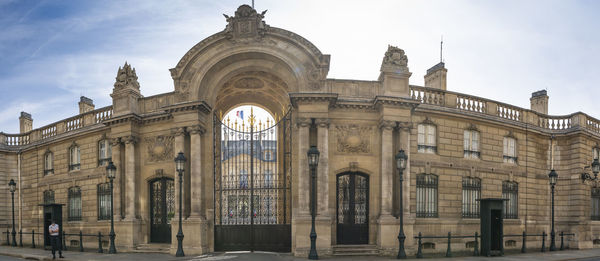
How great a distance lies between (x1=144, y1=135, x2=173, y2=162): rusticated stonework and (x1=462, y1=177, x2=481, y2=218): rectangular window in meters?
15.6

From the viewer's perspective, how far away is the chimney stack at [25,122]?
3300cm

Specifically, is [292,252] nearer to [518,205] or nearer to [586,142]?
[518,205]

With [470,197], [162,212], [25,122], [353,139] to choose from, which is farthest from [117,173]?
[470,197]

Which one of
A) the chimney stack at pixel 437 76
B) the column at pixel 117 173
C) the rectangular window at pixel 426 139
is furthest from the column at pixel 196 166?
the chimney stack at pixel 437 76

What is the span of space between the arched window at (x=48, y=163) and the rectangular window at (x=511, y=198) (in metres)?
28.4

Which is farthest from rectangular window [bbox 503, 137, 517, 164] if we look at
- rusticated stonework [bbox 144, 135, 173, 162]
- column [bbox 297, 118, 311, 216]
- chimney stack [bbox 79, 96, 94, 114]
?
chimney stack [bbox 79, 96, 94, 114]

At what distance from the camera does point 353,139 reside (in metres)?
20.0

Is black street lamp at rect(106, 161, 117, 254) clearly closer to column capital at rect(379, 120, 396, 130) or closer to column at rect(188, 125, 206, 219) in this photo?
column at rect(188, 125, 206, 219)

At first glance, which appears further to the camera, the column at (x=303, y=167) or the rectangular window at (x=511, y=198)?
the rectangular window at (x=511, y=198)

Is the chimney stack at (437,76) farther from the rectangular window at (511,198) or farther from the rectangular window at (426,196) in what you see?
the rectangular window at (426,196)

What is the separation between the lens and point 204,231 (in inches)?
786

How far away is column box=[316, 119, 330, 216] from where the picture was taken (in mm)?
19016

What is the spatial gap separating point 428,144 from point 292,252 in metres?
8.85

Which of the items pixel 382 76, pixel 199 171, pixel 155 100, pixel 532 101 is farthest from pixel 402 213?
pixel 532 101
